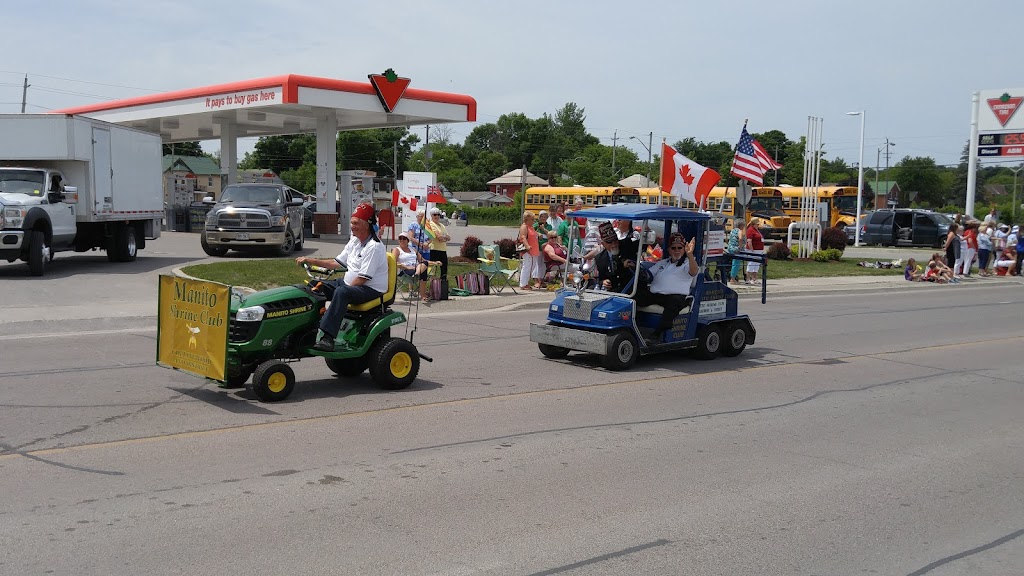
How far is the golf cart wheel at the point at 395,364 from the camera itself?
9.27m

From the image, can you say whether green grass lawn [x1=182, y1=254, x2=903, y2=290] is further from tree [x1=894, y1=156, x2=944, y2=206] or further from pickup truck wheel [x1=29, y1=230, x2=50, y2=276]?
tree [x1=894, y1=156, x2=944, y2=206]

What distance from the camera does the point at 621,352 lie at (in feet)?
36.2


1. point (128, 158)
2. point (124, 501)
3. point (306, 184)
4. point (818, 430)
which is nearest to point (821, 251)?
point (128, 158)

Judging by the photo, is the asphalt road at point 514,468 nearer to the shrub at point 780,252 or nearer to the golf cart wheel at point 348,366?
the golf cart wheel at point 348,366

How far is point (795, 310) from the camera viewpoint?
19156mm

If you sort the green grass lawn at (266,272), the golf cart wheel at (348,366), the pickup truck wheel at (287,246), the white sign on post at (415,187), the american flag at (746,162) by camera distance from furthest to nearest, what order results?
1. the pickup truck wheel at (287,246)
2. the white sign on post at (415,187)
3. the green grass lawn at (266,272)
4. the american flag at (746,162)
5. the golf cart wheel at (348,366)

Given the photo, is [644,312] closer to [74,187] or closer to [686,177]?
[686,177]

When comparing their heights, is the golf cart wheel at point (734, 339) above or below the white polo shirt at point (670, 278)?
below

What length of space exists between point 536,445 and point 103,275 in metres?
15.5

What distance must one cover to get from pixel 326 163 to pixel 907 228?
28.6 m

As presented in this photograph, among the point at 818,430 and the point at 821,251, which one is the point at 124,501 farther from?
the point at 821,251

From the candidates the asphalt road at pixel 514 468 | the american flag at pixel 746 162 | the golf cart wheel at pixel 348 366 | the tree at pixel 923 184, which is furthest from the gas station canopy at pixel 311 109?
the tree at pixel 923 184

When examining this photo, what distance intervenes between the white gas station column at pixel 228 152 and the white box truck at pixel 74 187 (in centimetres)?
1261

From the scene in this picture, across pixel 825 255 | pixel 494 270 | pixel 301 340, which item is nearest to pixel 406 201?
pixel 494 270
